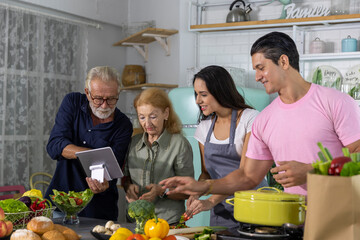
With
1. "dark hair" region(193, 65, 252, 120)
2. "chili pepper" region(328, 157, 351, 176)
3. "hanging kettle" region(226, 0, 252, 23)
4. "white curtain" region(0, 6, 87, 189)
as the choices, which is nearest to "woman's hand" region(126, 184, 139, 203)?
"dark hair" region(193, 65, 252, 120)

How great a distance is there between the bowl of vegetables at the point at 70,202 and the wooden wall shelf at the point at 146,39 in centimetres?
308

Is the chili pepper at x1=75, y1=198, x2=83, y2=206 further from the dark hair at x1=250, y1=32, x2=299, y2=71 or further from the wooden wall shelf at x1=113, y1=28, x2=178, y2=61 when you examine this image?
the wooden wall shelf at x1=113, y1=28, x2=178, y2=61

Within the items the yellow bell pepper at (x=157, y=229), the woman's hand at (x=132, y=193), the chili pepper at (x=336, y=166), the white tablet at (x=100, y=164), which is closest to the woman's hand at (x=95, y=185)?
the white tablet at (x=100, y=164)

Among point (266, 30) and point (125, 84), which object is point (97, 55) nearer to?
point (125, 84)

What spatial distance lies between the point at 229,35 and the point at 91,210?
316 centimetres

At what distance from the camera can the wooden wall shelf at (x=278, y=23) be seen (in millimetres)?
4664

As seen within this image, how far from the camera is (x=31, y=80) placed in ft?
16.5

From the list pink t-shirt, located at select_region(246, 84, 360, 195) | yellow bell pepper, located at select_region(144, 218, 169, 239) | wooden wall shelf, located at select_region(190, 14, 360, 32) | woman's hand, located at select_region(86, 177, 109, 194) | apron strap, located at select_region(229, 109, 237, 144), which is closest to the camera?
yellow bell pepper, located at select_region(144, 218, 169, 239)

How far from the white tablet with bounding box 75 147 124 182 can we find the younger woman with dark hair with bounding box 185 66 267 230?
53 cm

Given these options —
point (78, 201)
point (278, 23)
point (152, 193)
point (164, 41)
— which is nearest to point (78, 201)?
point (78, 201)

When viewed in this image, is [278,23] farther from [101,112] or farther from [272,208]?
[272,208]

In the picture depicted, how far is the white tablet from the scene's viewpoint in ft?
8.39

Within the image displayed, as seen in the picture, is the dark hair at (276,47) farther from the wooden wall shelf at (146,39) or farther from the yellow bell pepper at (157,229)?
the wooden wall shelf at (146,39)

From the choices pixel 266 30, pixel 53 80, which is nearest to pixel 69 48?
pixel 53 80
